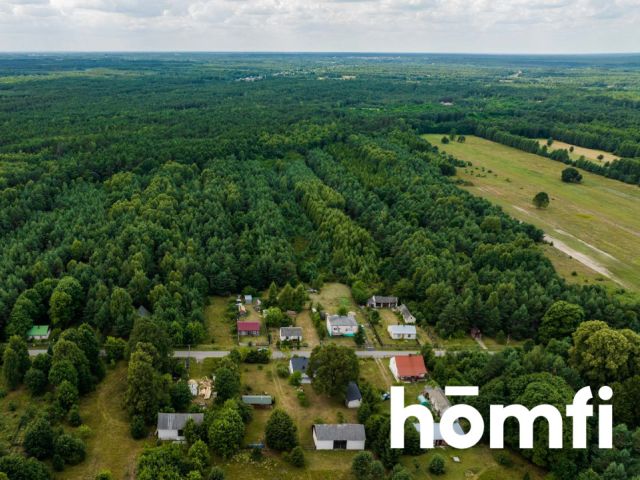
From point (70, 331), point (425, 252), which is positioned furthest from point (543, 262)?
point (70, 331)

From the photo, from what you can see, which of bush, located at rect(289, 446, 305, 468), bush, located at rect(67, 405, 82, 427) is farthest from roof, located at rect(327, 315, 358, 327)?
bush, located at rect(67, 405, 82, 427)

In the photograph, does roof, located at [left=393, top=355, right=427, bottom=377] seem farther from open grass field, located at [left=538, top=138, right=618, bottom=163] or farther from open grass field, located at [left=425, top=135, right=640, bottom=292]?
open grass field, located at [left=538, top=138, right=618, bottom=163]

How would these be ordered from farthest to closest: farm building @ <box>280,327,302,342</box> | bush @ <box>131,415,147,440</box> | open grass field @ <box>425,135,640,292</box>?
open grass field @ <box>425,135,640,292</box>, farm building @ <box>280,327,302,342</box>, bush @ <box>131,415,147,440</box>

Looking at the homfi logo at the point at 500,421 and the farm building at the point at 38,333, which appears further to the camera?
the farm building at the point at 38,333

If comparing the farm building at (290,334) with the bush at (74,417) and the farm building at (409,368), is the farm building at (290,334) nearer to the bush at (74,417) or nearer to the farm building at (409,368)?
the farm building at (409,368)

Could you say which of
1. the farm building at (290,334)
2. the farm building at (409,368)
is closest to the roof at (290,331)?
the farm building at (290,334)
